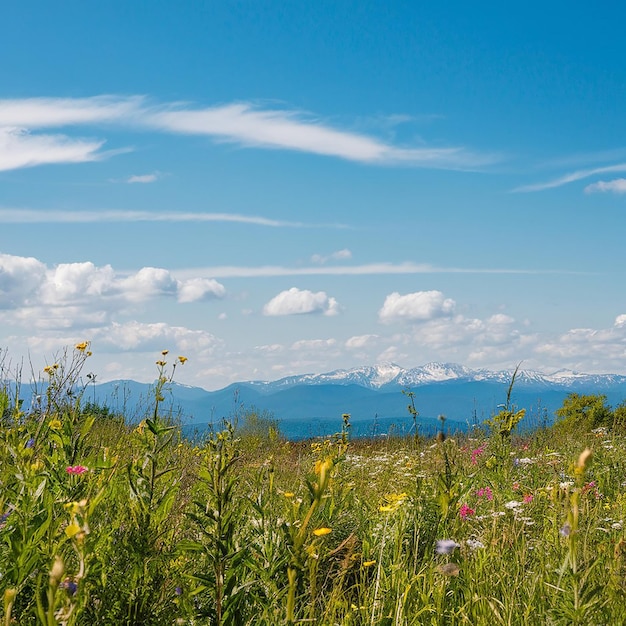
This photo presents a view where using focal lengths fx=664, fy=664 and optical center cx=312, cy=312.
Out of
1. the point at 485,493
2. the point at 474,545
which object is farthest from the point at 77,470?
the point at 485,493

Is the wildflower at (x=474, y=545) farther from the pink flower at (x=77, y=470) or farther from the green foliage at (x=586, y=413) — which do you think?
the green foliage at (x=586, y=413)

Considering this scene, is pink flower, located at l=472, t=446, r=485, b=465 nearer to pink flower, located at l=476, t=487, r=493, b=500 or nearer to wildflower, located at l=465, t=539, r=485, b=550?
pink flower, located at l=476, t=487, r=493, b=500

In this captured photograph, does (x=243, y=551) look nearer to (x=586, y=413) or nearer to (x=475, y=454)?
(x=475, y=454)

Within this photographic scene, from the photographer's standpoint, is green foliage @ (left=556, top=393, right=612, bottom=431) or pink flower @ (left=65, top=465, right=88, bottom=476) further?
green foliage @ (left=556, top=393, right=612, bottom=431)

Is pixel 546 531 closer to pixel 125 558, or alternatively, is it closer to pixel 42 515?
pixel 125 558

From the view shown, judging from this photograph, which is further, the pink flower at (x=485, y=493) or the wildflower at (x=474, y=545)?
the pink flower at (x=485, y=493)

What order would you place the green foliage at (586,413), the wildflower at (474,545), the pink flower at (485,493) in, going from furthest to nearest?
the green foliage at (586,413)
the pink flower at (485,493)
the wildflower at (474,545)


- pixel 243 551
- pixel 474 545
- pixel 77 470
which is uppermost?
pixel 77 470

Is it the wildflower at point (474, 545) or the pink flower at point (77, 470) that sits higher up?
the pink flower at point (77, 470)


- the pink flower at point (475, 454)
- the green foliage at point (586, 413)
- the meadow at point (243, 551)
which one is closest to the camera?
the meadow at point (243, 551)

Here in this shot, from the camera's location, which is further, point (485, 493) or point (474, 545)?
point (485, 493)

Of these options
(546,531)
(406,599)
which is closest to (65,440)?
(406,599)

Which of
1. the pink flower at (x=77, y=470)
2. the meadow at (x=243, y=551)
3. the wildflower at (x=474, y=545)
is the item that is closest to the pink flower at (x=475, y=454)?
the meadow at (x=243, y=551)

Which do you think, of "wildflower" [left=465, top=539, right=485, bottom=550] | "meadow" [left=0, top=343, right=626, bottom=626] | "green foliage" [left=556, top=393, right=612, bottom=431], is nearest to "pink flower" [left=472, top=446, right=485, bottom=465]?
"meadow" [left=0, top=343, right=626, bottom=626]
